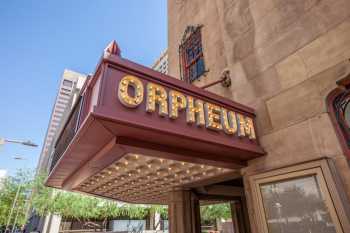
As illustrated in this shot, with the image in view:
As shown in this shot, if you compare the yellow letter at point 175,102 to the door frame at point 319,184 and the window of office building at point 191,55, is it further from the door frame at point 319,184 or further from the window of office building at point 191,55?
the window of office building at point 191,55

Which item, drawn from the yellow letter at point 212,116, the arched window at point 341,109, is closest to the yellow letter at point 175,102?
the yellow letter at point 212,116

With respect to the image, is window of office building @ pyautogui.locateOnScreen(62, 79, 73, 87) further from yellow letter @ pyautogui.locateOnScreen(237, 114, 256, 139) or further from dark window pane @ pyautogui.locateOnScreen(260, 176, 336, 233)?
dark window pane @ pyautogui.locateOnScreen(260, 176, 336, 233)

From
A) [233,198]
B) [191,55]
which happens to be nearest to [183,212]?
[233,198]

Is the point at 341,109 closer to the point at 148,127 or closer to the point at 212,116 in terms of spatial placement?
the point at 212,116

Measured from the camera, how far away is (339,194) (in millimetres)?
4160

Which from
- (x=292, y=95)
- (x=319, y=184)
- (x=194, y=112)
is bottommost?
(x=319, y=184)

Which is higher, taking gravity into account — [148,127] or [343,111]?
[343,111]

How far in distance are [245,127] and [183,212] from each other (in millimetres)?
5324

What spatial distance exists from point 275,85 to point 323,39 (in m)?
1.63

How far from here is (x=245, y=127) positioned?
5957 millimetres

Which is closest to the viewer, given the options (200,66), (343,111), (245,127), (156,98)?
(156,98)

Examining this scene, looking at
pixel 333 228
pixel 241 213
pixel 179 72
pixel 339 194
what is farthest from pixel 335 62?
pixel 241 213

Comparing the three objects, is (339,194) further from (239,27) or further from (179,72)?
(179,72)

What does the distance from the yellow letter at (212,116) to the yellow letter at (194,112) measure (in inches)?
6.5
